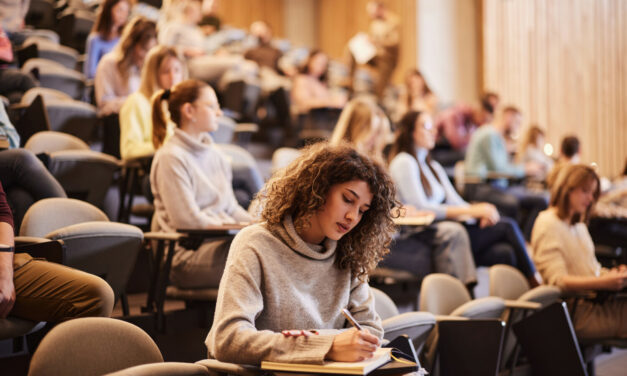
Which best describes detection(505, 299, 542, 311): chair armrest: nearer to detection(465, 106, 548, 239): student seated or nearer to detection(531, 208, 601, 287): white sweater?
detection(531, 208, 601, 287): white sweater

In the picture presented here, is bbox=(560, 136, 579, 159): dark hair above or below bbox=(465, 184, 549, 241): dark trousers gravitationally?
above

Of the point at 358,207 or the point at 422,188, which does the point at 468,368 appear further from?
the point at 422,188

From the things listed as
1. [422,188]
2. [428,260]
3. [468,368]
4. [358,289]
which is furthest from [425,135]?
[358,289]

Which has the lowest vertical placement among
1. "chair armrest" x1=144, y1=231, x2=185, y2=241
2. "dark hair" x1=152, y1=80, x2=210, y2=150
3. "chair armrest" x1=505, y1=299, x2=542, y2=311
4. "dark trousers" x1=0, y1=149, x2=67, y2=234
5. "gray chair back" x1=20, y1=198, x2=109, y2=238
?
"chair armrest" x1=505, y1=299, x2=542, y2=311

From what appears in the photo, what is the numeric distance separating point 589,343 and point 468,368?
108 cm

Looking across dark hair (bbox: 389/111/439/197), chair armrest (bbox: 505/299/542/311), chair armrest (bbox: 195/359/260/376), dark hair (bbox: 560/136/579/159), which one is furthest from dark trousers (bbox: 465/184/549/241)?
chair armrest (bbox: 195/359/260/376)

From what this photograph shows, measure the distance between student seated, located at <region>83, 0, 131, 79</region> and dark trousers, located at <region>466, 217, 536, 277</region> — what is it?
2550 millimetres

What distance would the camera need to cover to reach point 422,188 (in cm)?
370

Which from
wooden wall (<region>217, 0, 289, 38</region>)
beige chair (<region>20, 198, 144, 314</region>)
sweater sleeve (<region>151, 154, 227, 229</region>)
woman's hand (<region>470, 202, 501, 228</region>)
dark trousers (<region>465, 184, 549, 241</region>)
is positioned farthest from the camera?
wooden wall (<region>217, 0, 289, 38</region>)

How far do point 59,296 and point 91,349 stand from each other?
1.25 ft

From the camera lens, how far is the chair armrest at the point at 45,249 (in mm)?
1972

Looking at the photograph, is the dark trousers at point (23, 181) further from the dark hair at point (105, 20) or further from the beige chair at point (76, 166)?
the dark hair at point (105, 20)

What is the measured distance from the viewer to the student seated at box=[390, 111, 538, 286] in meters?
3.58

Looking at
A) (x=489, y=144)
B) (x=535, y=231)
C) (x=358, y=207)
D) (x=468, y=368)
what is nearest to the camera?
(x=358, y=207)
